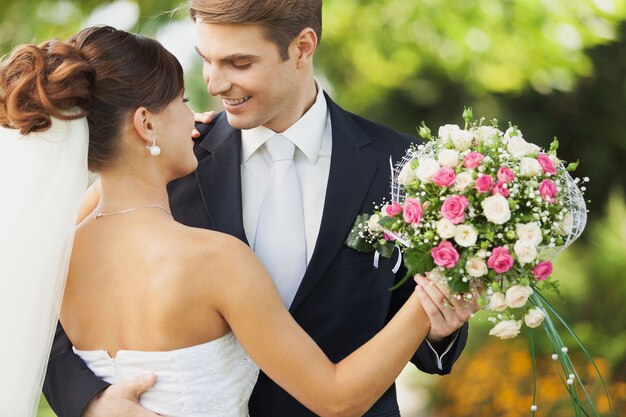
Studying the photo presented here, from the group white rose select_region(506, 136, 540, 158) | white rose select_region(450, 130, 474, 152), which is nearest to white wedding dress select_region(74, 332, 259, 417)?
white rose select_region(450, 130, 474, 152)

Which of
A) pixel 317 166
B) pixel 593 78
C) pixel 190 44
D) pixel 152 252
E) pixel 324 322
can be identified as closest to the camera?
pixel 152 252

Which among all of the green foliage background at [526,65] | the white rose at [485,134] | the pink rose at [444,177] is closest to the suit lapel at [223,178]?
the pink rose at [444,177]

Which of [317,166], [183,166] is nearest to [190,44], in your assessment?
[317,166]

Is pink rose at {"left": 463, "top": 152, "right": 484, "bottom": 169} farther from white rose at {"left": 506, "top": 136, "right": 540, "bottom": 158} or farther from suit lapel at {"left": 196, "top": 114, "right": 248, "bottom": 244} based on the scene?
suit lapel at {"left": 196, "top": 114, "right": 248, "bottom": 244}

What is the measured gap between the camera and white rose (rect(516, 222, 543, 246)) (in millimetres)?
2953

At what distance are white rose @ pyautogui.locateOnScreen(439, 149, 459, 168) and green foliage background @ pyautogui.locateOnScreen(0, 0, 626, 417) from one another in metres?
3.70

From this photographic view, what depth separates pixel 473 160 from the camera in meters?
3.02

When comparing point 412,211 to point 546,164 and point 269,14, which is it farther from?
point 269,14

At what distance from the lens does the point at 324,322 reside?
3.48 m

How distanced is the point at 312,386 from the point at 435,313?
448 millimetres

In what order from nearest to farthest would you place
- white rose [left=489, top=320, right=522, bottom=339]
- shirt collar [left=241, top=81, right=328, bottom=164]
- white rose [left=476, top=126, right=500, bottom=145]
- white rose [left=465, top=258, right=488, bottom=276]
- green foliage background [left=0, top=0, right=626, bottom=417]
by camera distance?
white rose [left=465, top=258, right=488, bottom=276], white rose [left=489, top=320, right=522, bottom=339], white rose [left=476, top=126, right=500, bottom=145], shirt collar [left=241, top=81, right=328, bottom=164], green foliage background [left=0, top=0, right=626, bottom=417]

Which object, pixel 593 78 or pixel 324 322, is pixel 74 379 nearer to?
pixel 324 322

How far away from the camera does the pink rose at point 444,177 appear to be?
3.00 meters

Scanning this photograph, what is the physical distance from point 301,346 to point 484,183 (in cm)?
73
